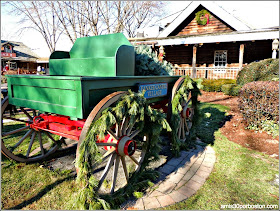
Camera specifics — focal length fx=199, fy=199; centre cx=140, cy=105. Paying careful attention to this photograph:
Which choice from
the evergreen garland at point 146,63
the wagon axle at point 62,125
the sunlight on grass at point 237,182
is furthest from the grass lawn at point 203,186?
the evergreen garland at point 146,63

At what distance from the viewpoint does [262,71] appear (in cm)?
930

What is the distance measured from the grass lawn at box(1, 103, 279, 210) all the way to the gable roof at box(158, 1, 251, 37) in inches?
435

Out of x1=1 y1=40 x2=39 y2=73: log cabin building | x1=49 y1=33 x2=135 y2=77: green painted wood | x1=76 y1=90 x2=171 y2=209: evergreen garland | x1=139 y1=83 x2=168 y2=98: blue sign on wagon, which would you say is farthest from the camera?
x1=1 y1=40 x2=39 y2=73: log cabin building

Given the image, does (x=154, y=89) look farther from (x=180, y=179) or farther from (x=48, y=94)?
(x=48, y=94)

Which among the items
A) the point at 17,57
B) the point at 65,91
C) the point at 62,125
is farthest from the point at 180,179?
the point at 17,57

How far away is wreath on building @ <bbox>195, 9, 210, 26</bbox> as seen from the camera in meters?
14.5

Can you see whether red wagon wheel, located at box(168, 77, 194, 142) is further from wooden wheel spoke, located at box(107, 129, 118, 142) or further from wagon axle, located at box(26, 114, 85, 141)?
wagon axle, located at box(26, 114, 85, 141)

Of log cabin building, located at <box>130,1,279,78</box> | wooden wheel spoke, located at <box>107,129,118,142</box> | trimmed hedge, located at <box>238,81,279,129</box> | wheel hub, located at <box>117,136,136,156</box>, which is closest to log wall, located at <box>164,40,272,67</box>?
log cabin building, located at <box>130,1,279,78</box>

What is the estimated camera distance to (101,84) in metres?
2.27

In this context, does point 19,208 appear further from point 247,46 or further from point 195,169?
point 247,46

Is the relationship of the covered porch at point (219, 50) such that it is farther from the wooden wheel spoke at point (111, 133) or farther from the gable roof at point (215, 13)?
the wooden wheel spoke at point (111, 133)

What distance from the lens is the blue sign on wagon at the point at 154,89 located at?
2975mm

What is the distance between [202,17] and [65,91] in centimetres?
1497

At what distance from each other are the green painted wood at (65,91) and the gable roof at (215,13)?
12.2m
